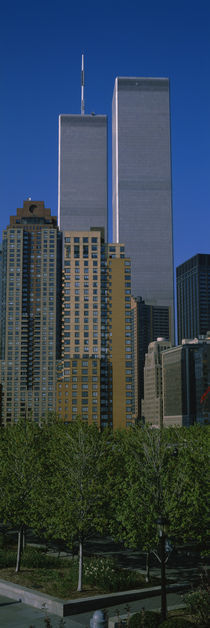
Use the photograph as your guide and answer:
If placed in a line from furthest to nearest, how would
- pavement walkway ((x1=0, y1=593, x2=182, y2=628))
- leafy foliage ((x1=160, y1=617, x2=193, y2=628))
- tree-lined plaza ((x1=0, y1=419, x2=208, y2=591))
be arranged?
tree-lined plaza ((x1=0, y1=419, x2=208, y2=591)) → pavement walkway ((x1=0, y1=593, x2=182, y2=628)) → leafy foliage ((x1=160, y1=617, x2=193, y2=628))

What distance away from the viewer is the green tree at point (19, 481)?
36.4 m

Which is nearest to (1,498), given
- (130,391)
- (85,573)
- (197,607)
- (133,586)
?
(85,573)

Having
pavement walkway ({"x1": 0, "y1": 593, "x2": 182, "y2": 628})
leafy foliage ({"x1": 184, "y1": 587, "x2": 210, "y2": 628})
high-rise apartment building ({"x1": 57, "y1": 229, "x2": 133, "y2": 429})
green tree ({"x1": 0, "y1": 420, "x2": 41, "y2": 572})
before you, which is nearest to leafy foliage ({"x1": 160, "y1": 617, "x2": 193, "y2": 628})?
leafy foliage ({"x1": 184, "y1": 587, "x2": 210, "y2": 628})

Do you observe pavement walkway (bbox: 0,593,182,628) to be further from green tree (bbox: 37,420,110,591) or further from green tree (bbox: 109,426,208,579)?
green tree (bbox: 37,420,110,591)

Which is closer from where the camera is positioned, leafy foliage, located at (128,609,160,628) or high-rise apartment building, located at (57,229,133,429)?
leafy foliage, located at (128,609,160,628)

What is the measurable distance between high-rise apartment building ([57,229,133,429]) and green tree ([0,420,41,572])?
110543 mm

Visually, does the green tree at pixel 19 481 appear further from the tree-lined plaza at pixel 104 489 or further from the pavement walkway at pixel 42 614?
the pavement walkway at pixel 42 614

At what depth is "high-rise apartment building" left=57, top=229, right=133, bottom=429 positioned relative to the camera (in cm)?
15388

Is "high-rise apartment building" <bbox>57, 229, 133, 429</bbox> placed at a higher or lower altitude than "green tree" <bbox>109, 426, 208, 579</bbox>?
higher

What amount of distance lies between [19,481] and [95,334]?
123004 millimetres

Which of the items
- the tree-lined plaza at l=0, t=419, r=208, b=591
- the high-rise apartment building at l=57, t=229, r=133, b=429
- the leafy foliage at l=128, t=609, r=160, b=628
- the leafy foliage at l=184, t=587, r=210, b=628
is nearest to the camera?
the leafy foliage at l=128, t=609, r=160, b=628

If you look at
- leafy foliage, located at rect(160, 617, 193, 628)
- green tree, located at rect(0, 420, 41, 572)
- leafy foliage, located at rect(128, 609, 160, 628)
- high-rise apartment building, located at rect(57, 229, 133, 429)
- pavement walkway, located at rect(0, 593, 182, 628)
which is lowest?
pavement walkway, located at rect(0, 593, 182, 628)

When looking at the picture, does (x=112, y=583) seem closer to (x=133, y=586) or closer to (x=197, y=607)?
(x=133, y=586)

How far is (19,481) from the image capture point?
1506 inches
